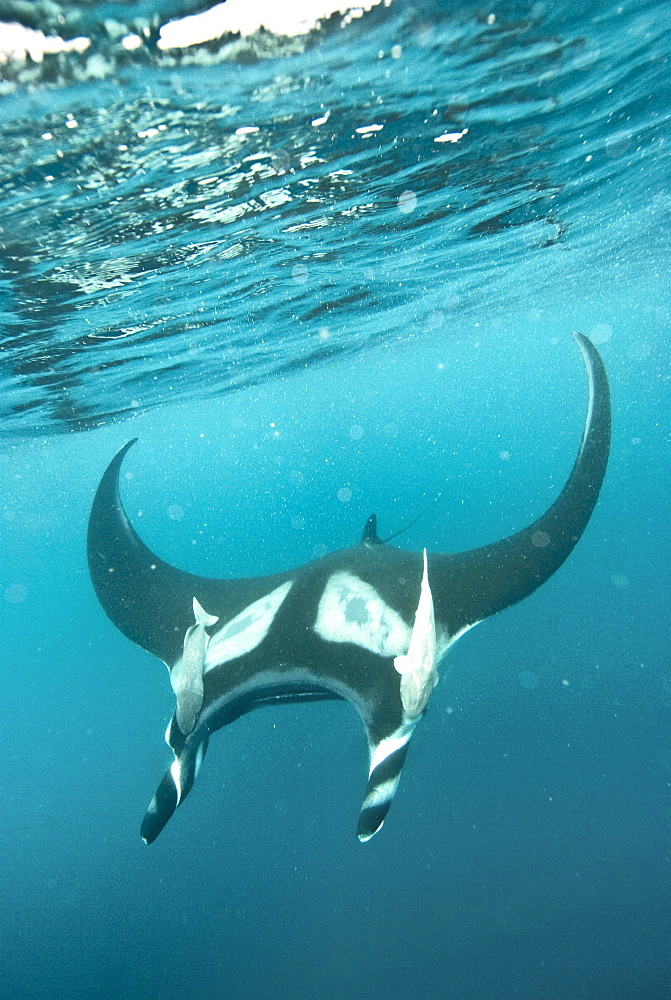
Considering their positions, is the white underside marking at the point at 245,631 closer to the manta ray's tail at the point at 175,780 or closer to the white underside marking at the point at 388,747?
the manta ray's tail at the point at 175,780

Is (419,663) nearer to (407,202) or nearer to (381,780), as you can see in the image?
(381,780)

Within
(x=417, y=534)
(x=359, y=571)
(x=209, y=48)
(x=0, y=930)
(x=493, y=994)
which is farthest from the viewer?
(x=417, y=534)

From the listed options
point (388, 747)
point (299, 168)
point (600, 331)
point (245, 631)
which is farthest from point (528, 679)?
point (600, 331)

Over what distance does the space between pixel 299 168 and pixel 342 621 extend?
6.39 metres

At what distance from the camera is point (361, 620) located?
4.04m

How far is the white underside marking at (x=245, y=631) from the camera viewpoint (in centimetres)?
402

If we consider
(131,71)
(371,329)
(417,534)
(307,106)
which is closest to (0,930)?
(131,71)

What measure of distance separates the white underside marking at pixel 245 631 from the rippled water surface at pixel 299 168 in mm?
4599

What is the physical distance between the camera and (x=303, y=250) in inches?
404

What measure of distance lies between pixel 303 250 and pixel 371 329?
11.2 metres

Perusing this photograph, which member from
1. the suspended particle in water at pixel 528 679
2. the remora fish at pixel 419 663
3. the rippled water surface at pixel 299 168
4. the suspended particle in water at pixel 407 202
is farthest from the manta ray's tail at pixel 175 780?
the suspended particle in water at pixel 528 679

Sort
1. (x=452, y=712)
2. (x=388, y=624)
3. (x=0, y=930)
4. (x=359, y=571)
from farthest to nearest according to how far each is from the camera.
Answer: (x=452, y=712), (x=0, y=930), (x=359, y=571), (x=388, y=624)

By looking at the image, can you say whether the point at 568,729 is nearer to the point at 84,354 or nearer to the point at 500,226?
the point at 500,226

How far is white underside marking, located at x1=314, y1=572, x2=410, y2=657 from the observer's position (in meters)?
3.78
